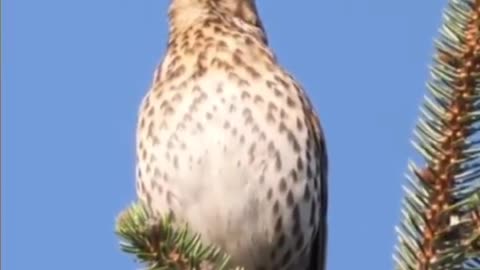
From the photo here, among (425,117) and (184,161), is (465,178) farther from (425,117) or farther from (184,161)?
(184,161)

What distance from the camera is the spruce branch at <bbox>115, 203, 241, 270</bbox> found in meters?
2.08

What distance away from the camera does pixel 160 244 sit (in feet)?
6.93

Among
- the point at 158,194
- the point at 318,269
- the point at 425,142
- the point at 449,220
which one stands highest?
the point at 158,194

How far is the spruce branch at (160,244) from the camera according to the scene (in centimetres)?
208

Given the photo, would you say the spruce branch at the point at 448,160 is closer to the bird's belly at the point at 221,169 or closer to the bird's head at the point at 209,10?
the bird's belly at the point at 221,169

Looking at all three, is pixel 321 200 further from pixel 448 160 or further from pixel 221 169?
pixel 448 160

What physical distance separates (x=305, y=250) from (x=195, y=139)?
0.78 m

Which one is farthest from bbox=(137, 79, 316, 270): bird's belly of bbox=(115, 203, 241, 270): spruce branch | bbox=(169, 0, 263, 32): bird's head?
bbox=(115, 203, 241, 270): spruce branch

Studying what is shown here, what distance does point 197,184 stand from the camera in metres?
3.79

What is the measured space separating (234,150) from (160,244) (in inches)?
66.1

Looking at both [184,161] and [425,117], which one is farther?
[184,161]

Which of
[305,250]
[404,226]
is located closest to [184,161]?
[305,250]

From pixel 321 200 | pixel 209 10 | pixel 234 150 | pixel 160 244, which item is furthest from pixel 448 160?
pixel 209 10

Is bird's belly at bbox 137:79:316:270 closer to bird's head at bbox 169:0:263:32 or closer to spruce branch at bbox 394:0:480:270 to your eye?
bird's head at bbox 169:0:263:32
